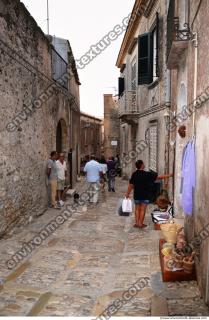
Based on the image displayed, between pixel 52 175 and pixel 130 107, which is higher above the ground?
pixel 130 107

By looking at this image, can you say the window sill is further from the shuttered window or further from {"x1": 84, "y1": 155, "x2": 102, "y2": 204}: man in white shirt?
{"x1": 84, "y1": 155, "x2": 102, "y2": 204}: man in white shirt

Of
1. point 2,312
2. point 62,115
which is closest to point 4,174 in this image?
A: point 2,312

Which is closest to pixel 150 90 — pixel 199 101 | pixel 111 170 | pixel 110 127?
pixel 111 170

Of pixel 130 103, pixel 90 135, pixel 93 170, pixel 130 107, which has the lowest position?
pixel 93 170

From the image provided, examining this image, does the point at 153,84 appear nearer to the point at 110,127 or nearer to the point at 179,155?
the point at 179,155

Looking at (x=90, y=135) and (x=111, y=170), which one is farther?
(x=90, y=135)

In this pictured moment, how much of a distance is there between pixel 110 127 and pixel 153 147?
54.2 ft

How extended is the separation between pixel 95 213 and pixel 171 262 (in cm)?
539

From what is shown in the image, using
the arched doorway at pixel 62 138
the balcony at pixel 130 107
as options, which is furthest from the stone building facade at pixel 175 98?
the arched doorway at pixel 62 138

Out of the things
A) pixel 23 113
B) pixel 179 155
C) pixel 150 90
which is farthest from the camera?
pixel 150 90

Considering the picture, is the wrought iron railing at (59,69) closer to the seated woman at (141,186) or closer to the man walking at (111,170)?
the man walking at (111,170)

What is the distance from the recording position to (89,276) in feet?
17.8

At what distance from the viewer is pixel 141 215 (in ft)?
27.5

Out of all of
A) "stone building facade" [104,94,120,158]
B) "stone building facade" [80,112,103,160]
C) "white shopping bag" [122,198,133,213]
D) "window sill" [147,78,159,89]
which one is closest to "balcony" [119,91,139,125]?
"window sill" [147,78,159,89]
